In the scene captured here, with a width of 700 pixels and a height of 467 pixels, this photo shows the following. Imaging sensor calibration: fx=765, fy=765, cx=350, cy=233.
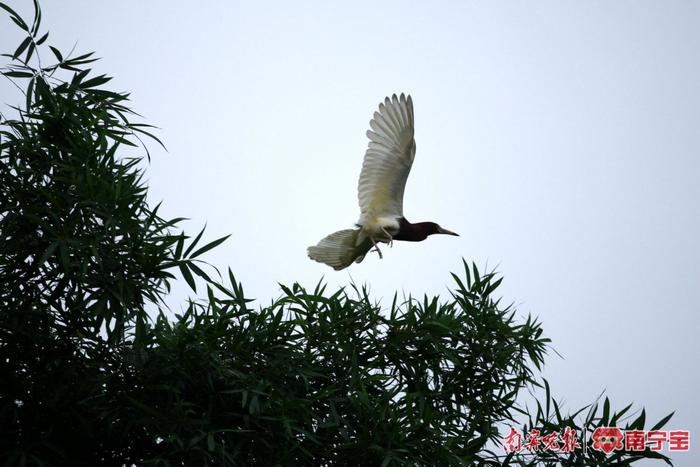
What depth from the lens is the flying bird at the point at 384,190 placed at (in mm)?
4414

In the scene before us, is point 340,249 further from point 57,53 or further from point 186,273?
point 57,53

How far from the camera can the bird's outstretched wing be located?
4406mm

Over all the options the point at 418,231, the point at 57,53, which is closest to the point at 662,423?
the point at 418,231

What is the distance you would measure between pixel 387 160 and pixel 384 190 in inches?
7.4

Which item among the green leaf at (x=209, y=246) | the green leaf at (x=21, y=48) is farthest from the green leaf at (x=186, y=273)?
the green leaf at (x=21, y=48)

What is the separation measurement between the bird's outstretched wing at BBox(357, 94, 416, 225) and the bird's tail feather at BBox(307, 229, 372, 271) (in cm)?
15

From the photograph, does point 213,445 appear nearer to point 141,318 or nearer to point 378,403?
point 141,318

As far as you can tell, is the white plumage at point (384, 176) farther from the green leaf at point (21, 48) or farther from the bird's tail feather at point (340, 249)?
the green leaf at point (21, 48)

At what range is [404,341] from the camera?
3912 mm

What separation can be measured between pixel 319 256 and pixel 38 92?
1.93 m

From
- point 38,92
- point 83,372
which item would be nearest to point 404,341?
point 83,372

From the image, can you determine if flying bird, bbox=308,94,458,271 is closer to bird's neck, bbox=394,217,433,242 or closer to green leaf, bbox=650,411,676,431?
bird's neck, bbox=394,217,433,242

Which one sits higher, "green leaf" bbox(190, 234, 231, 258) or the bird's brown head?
the bird's brown head

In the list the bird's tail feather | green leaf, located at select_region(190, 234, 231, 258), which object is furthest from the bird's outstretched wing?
green leaf, located at select_region(190, 234, 231, 258)
